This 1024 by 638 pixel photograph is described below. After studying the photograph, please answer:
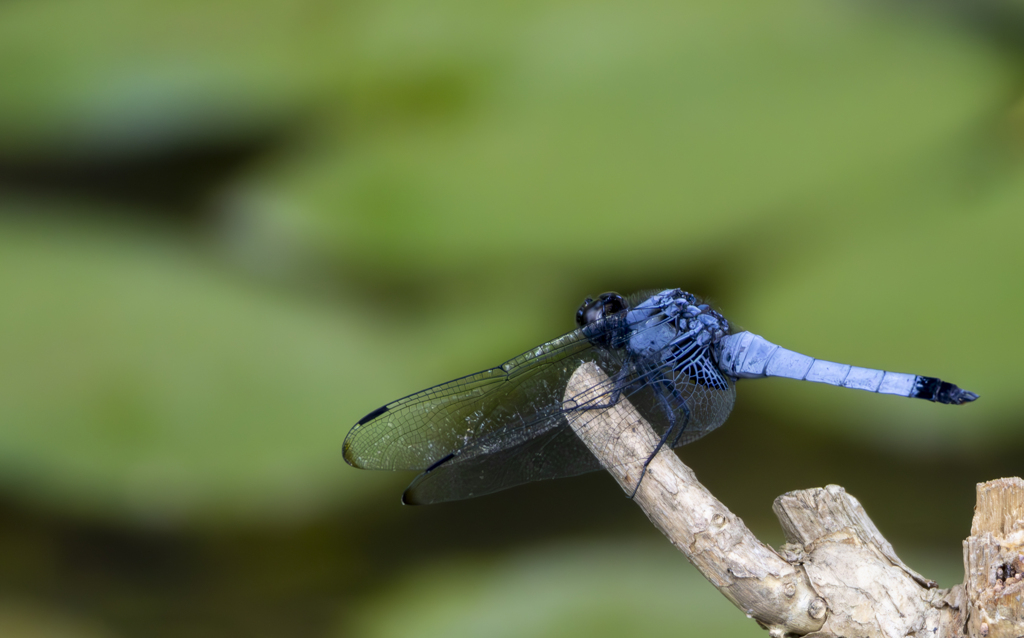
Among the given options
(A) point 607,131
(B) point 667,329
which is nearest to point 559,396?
(B) point 667,329

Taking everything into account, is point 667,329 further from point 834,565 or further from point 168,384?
point 168,384

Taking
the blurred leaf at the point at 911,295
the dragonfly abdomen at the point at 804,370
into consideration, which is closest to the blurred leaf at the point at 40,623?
the dragonfly abdomen at the point at 804,370

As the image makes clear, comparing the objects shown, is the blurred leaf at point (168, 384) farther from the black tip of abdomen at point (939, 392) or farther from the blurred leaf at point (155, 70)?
the black tip of abdomen at point (939, 392)

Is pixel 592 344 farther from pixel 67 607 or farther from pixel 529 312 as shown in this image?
pixel 67 607

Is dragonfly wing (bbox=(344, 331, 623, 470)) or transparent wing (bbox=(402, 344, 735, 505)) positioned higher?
dragonfly wing (bbox=(344, 331, 623, 470))

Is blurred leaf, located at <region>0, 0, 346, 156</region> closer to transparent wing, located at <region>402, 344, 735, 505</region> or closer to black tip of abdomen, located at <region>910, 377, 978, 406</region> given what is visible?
transparent wing, located at <region>402, 344, 735, 505</region>

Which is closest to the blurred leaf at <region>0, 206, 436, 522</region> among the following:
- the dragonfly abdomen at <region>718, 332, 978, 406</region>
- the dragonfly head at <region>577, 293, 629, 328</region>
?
the dragonfly head at <region>577, 293, 629, 328</region>

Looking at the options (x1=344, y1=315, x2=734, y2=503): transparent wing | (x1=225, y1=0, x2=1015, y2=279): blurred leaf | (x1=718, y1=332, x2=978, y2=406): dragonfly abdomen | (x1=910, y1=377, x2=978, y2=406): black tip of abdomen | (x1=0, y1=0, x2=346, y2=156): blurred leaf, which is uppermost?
(x1=0, y1=0, x2=346, y2=156): blurred leaf

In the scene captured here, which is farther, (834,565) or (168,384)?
(168,384)
